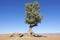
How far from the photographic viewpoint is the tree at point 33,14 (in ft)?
193

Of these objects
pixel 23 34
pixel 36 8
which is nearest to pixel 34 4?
pixel 36 8

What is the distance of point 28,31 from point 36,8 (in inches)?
294

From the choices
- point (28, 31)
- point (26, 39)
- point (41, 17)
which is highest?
point (41, 17)

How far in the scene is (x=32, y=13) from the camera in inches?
2311

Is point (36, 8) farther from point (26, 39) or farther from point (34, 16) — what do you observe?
point (26, 39)

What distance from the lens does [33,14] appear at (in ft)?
193

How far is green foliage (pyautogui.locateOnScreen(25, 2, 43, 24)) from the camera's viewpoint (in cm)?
5881

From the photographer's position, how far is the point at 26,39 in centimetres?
5150

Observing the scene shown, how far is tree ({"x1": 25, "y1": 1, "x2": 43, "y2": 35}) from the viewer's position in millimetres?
58812

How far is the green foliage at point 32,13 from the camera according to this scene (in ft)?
193

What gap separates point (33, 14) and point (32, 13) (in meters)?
0.45

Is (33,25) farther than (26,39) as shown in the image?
Yes

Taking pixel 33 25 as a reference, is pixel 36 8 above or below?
above

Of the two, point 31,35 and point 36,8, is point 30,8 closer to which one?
point 36,8
